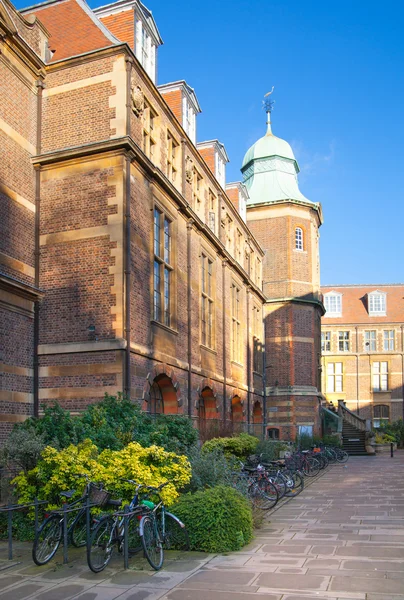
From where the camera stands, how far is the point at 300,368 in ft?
126

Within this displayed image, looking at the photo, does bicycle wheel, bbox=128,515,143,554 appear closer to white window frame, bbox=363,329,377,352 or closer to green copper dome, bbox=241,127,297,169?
green copper dome, bbox=241,127,297,169

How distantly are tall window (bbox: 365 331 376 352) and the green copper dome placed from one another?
69.1 ft

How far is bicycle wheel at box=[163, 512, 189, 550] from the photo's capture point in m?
10.1

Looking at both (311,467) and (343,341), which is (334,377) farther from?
(311,467)

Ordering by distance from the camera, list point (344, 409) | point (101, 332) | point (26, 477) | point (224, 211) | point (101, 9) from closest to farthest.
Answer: point (26, 477)
point (101, 332)
point (101, 9)
point (224, 211)
point (344, 409)

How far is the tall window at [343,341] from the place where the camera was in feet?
195

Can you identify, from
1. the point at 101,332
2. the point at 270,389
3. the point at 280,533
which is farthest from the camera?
the point at 270,389

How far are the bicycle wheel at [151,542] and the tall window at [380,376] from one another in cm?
5140

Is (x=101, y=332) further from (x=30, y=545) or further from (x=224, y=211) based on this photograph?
(x=224, y=211)

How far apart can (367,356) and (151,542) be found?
2045 inches

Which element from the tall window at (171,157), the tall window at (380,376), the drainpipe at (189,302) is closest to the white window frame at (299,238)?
the drainpipe at (189,302)

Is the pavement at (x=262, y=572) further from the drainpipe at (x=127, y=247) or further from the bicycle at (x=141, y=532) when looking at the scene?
the drainpipe at (x=127, y=247)

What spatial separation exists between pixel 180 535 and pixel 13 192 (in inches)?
403

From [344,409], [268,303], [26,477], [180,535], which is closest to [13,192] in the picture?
[26,477]
